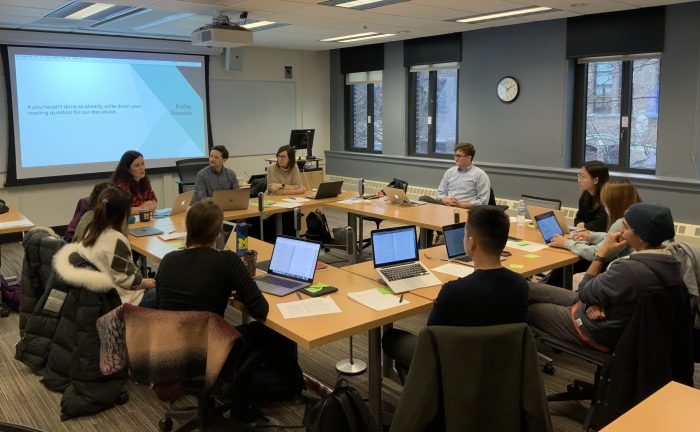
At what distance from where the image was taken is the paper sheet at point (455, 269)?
333cm

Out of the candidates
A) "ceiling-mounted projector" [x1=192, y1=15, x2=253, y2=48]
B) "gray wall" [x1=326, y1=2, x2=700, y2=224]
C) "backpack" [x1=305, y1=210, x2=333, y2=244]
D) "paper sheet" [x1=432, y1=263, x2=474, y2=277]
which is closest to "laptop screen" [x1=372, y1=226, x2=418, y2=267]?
"paper sheet" [x1=432, y1=263, x2=474, y2=277]

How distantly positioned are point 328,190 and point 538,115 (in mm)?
2912

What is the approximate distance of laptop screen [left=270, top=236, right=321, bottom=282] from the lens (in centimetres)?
314

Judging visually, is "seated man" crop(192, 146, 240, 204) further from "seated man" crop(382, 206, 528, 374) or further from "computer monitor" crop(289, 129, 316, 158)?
"seated man" crop(382, 206, 528, 374)

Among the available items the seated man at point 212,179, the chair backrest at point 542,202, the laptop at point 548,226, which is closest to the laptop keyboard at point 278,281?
the laptop at point 548,226

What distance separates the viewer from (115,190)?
125 inches

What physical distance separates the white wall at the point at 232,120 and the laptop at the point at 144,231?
371 cm

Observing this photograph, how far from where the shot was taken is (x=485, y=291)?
215 cm

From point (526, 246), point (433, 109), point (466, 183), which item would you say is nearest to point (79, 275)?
point (526, 246)

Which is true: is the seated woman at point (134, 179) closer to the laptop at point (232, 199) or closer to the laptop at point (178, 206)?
the laptop at point (178, 206)

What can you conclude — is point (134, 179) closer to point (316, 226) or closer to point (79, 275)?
point (316, 226)

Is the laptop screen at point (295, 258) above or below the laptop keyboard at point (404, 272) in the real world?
above

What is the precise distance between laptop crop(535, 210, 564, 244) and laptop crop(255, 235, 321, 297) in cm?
180

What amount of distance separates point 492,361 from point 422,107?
290 inches
